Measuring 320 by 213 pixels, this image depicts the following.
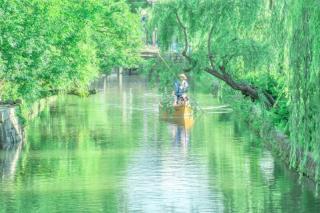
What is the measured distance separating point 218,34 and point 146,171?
23.9 ft

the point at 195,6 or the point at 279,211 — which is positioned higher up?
the point at 195,6

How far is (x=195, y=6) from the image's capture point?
3494cm

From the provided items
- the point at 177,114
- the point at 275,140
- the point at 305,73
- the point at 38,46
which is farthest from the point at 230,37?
the point at 177,114

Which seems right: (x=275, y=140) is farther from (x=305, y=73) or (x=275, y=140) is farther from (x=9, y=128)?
(x=305, y=73)

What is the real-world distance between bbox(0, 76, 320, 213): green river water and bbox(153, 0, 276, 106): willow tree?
8.74 ft

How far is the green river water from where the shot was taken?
2394cm

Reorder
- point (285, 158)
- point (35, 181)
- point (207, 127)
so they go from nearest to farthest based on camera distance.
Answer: point (35, 181) → point (285, 158) → point (207, 127)

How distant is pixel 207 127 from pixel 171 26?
10.8 meters

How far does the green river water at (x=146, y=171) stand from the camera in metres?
23.9

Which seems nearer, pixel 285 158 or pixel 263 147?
pixel 285 158

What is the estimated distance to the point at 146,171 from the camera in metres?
30.1

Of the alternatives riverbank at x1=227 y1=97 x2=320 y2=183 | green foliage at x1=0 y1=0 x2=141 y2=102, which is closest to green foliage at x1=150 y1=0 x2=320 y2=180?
riverbank at x1=227 y1=97 x2=320 y2=183

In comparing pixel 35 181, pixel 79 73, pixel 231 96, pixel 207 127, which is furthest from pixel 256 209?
pixel 231 96

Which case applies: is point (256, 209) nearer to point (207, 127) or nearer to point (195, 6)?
point (195, 6)
